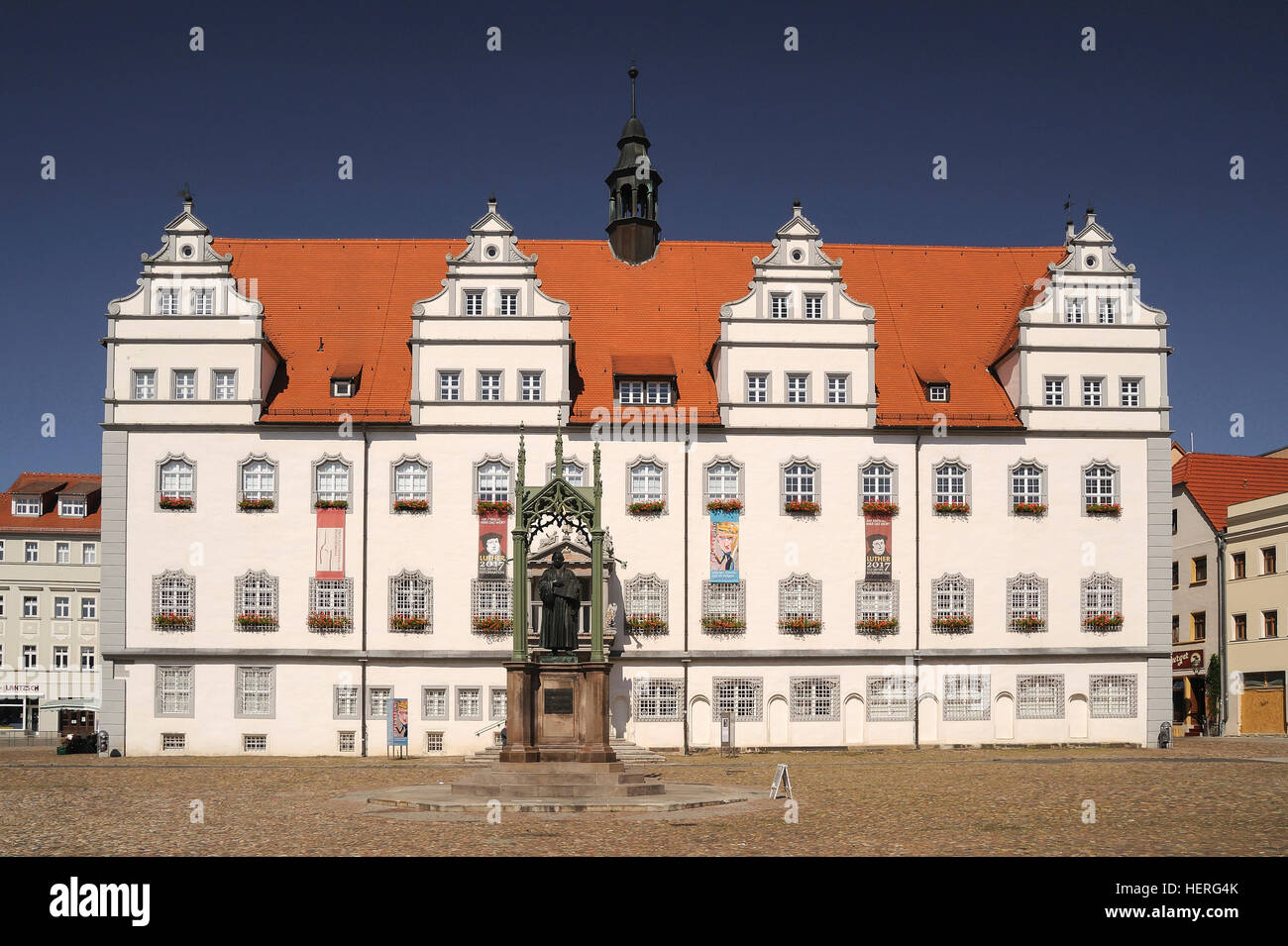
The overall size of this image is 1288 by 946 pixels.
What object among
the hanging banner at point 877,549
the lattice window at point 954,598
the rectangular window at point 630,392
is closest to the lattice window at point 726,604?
the hanging banner at point 877,549

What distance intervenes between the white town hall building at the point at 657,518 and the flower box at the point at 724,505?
7 cm

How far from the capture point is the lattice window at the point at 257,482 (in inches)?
1624

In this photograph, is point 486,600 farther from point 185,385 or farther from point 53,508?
point 53,508

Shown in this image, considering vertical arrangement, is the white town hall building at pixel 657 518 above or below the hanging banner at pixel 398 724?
above

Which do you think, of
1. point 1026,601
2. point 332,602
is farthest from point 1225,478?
point 332,602

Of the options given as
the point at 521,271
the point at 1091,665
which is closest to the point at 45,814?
the point at 521,271

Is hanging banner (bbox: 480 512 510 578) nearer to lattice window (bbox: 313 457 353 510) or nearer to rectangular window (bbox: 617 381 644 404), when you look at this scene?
lattice window (bbox: 313 457 353 510)

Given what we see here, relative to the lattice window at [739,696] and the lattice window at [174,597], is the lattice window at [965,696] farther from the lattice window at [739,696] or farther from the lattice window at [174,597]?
the lattice window at [174,597]

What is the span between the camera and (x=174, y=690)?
40.9 meters

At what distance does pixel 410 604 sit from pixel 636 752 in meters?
8.40

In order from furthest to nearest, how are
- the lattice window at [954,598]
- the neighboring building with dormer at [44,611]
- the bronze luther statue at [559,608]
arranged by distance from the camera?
the neighboring building with dormer at [44,611] → the lattice window at [954,598] → the bronze luther statue at [559,608]

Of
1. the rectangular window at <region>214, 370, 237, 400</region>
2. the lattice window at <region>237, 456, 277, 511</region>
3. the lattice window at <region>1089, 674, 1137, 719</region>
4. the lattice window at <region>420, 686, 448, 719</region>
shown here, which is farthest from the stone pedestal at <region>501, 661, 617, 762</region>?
the lattice window at <region>1089, 674, 1137, 719</region>

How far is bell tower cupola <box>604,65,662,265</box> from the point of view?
4809 centimetres

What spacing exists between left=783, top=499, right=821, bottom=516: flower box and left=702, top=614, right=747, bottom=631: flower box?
147 inches
